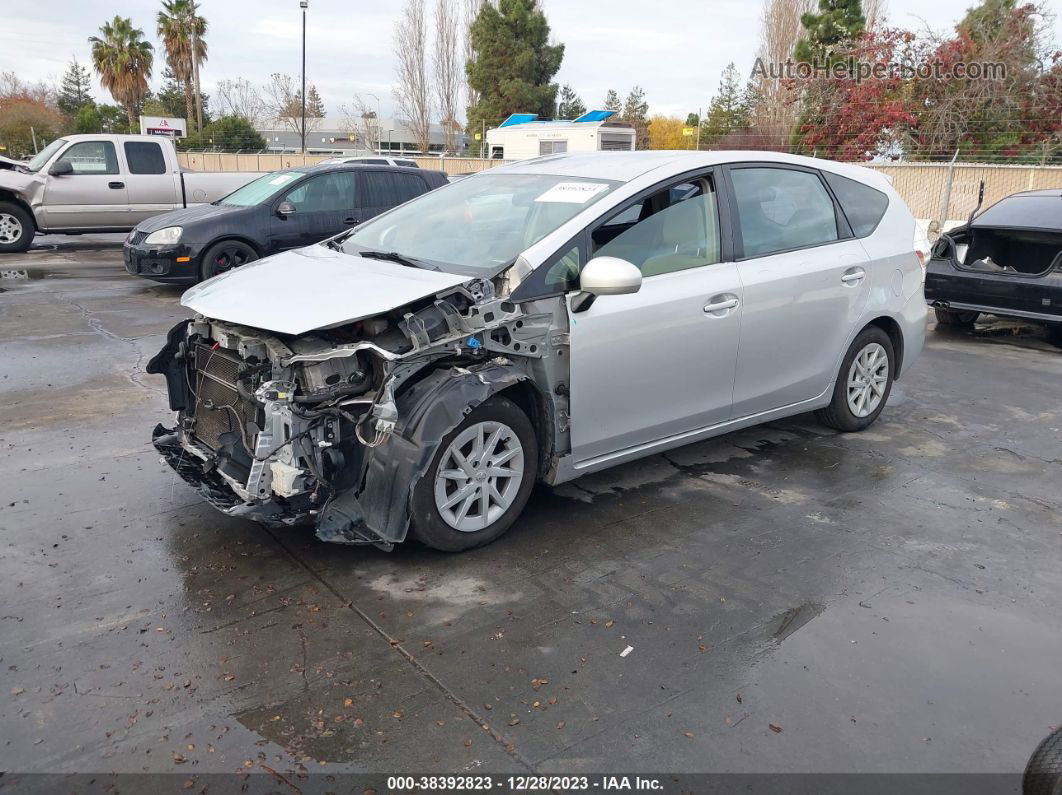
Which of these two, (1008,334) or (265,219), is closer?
(1008,334)


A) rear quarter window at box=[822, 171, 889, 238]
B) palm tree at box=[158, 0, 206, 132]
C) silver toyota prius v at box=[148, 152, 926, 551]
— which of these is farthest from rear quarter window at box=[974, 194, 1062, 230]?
palm tree at box=[158, 0, 206, 132]

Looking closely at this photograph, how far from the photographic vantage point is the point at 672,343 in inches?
176

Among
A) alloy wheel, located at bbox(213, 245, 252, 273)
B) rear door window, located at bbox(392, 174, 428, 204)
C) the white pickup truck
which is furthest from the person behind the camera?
the white pickup truck

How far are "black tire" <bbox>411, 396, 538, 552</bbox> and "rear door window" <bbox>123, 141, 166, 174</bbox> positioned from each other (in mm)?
12910

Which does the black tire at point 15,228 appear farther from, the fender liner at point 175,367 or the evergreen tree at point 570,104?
the evergreen tree at point 570,104

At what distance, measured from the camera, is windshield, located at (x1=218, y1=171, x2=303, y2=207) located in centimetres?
1104

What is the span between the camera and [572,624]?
3496 millimetres

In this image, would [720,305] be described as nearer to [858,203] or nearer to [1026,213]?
[858,203]

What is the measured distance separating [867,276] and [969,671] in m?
2.93

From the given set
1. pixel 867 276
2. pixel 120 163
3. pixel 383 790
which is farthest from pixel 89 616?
pixel 120 163

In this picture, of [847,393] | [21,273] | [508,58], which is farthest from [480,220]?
[508,58]

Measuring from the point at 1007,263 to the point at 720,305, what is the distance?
20.6 ft

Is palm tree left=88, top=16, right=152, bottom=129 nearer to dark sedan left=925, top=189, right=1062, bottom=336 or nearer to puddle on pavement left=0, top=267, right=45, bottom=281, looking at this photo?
puddle on pavement left=0, top=267, right=45, bottom=281

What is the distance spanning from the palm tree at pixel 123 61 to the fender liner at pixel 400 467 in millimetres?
46743
